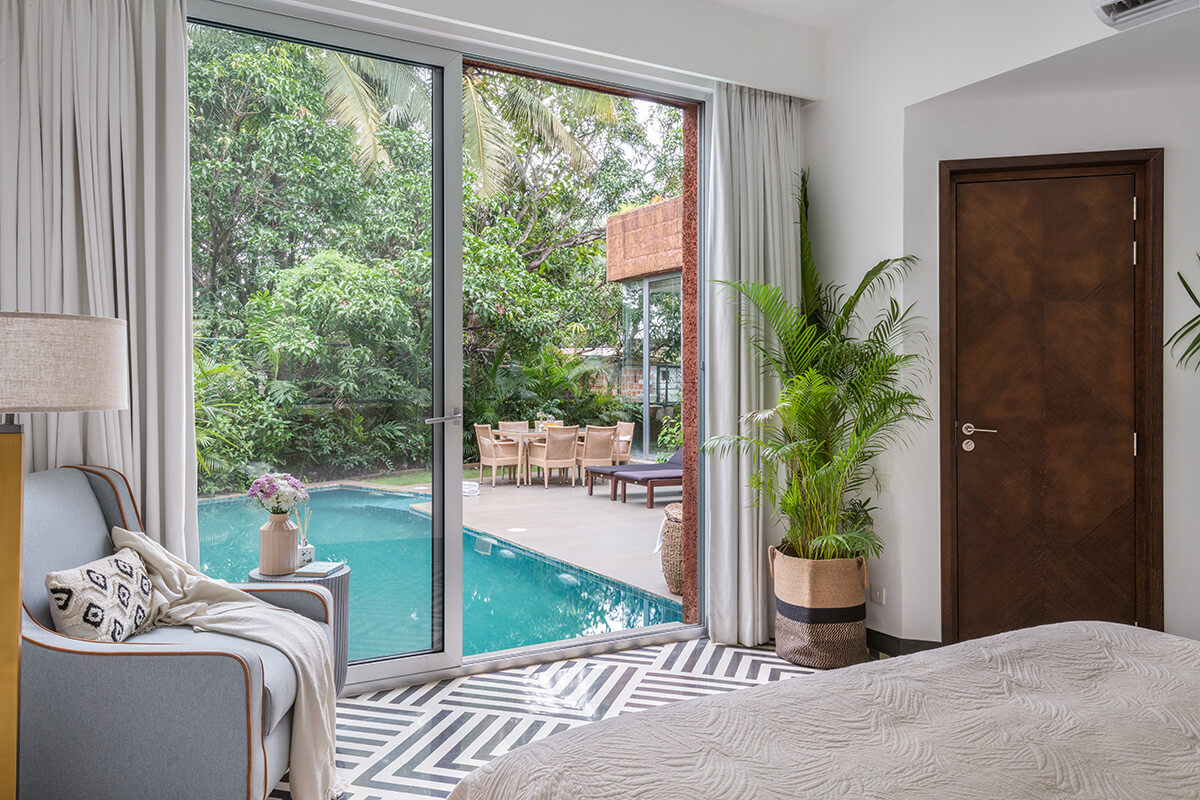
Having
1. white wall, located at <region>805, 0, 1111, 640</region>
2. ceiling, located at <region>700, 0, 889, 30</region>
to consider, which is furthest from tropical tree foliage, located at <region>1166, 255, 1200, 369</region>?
ceiling, located at <region>700, 0, 889, 30</region>

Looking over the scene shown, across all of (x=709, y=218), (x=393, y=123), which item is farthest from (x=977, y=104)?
(x=393, y=123)

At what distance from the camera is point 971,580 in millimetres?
3604

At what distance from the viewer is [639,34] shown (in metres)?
3.50

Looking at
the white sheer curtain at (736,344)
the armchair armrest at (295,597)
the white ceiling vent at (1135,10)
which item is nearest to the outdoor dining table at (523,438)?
the white sheer curtain at (736,344)

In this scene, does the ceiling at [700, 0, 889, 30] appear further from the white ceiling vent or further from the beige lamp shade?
the beige lamp shade

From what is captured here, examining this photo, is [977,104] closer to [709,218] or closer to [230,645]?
[709,218]

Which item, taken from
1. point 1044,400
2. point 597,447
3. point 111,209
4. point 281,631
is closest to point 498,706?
point 281,631

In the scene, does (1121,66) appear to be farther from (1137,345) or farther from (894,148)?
(1137,345)

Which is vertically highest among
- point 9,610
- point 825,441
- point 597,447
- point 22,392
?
point 22,392

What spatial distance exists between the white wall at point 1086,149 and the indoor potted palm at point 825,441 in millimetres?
183

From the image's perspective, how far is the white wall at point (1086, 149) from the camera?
337cm

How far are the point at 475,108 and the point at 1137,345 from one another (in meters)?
3.32

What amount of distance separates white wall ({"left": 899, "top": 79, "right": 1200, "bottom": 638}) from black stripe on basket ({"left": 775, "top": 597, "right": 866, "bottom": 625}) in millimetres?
295

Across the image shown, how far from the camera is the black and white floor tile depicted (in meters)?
2.49
